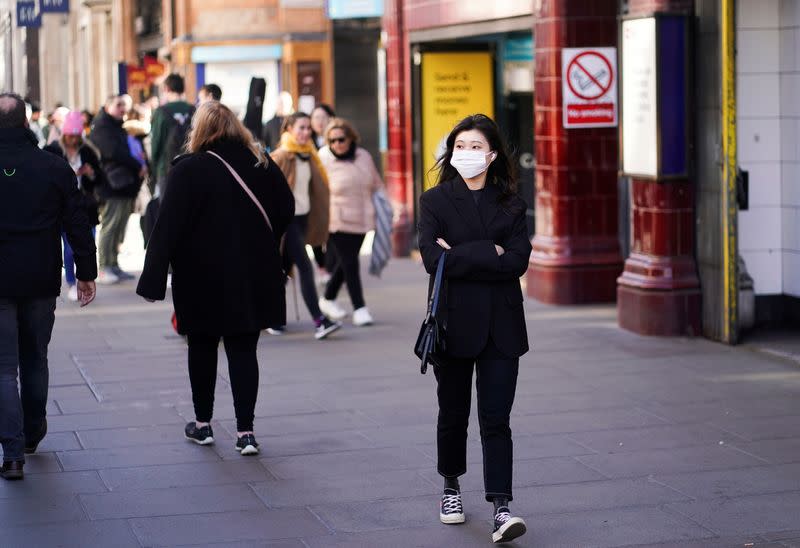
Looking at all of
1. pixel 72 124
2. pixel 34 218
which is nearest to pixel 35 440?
pixel 34 218

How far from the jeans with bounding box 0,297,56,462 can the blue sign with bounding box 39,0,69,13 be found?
2767 cm

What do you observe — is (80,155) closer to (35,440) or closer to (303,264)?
(303,264)

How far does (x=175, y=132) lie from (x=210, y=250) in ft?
21.7

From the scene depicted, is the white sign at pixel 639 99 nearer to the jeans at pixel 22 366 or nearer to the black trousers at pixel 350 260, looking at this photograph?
the black trousers at pixel 350 260

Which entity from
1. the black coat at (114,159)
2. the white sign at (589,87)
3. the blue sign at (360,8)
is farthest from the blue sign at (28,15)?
the white sign at (589,87)

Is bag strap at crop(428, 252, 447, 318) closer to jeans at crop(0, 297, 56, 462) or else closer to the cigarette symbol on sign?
jeans at crop(0, 297, 56, 462)

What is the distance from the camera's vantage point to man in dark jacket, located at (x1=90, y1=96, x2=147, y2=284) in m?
15.0

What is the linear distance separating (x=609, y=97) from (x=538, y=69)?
83 centimetres

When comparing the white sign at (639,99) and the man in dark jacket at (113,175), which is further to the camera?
the man in dark jacket at (113,175)

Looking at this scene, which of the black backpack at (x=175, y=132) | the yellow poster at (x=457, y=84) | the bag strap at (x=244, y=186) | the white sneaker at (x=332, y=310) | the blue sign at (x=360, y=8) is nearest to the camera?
the bag strap at (x=244, y=186)

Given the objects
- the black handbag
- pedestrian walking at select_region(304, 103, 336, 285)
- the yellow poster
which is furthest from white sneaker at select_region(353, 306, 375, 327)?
the black handbag

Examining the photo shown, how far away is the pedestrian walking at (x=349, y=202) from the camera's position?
1180cm

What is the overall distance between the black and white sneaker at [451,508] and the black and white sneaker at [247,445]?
1544 millimetres

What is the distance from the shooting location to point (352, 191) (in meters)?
11.8
